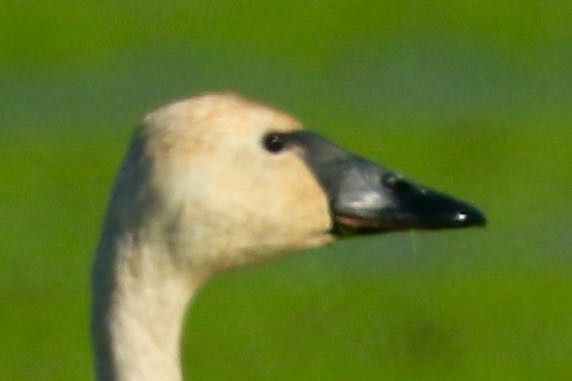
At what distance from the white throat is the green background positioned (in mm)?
5259

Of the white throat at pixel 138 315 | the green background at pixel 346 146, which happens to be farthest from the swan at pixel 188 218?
the green background at pixel 346 146

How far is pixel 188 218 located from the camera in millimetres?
7223

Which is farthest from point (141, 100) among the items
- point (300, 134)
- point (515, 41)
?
point (300, 134)

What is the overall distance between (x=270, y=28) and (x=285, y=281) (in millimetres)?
7023

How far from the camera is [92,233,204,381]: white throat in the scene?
285 inches

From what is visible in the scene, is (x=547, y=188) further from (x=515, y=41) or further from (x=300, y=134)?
(x=300, y=134)

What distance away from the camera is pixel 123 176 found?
7.27 meters

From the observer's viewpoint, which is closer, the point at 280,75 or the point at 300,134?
the point at 300,134

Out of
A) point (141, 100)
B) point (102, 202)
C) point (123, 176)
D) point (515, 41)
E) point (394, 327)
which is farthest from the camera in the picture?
point (515, 41)

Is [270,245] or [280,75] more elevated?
[280,75]

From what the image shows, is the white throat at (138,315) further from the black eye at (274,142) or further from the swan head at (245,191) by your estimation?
the black eye at (274,142)

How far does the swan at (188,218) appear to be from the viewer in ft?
23.7

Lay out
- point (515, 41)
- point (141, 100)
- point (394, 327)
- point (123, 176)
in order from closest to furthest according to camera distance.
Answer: point (123, 176), point (394, 327), point (141, 100), point (515, 41)

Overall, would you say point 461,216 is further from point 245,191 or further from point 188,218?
point 188,218
